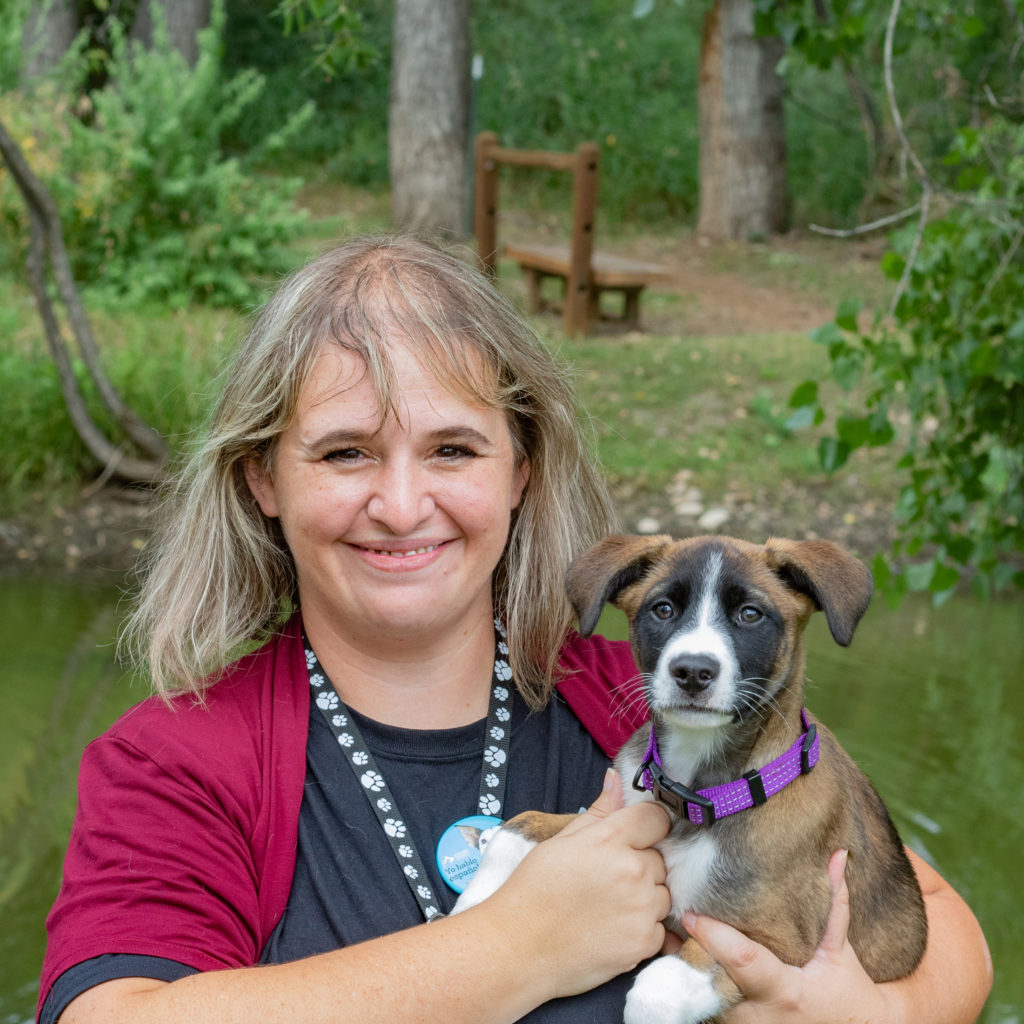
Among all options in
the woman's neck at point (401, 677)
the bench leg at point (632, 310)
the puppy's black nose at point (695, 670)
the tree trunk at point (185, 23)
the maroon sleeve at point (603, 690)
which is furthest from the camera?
the tree trunk at point (185, 23)

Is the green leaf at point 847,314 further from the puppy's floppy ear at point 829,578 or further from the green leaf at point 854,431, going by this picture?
the puppy's floppy ear at point 829,578

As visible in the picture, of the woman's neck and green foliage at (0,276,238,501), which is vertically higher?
the woman's neck

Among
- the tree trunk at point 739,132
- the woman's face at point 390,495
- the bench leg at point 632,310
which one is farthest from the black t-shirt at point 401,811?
the tree trunk at point 739,132

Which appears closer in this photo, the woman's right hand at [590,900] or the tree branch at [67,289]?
the woman's right hand at [590,900]

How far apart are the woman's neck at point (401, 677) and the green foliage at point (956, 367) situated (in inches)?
55.1

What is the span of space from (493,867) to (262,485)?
2.76 ft

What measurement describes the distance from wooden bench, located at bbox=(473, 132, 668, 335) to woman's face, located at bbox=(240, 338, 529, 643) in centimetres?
841

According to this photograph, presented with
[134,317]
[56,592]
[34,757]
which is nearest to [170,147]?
[134,317]

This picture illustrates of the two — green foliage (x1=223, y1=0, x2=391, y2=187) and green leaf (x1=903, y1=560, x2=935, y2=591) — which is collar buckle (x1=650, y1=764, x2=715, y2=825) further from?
green foliage (x1=223, y1=0, x2=391, y2=187)

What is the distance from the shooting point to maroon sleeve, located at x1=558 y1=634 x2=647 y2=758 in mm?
2439

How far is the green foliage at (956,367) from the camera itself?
338 cm

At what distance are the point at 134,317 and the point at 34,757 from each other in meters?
4.85

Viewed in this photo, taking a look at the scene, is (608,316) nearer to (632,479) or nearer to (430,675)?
(632,479)

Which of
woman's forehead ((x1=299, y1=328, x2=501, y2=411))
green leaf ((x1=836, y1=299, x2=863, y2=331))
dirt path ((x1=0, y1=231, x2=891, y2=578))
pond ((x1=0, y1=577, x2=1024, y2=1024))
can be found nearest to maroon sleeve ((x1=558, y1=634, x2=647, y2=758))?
woman's forehead ((x1=299, y1=328, x2=501, y2=411))
